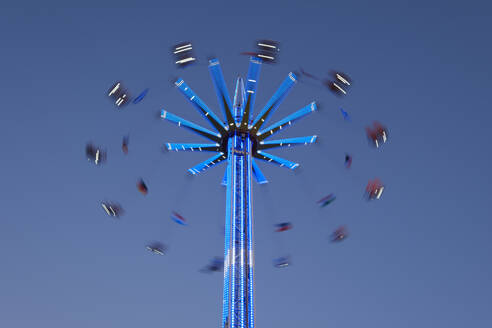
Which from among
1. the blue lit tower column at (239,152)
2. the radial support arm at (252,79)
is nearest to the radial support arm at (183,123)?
the blue lit tower column at (239,152)

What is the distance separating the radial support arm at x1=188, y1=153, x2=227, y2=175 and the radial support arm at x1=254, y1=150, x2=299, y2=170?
8.42ft

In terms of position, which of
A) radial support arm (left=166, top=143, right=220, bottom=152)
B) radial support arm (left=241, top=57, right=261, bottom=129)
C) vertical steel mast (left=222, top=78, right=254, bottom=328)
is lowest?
vertical steel mast (left=222, top=78, right=254, bottom=328)

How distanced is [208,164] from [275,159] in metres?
5.00

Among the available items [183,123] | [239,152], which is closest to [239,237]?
[239,152]

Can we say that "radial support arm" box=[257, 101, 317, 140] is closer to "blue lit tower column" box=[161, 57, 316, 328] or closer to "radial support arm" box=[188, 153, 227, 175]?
"blue lit tower column" box=[161, 57, 316, 328]

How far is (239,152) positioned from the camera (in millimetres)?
43375

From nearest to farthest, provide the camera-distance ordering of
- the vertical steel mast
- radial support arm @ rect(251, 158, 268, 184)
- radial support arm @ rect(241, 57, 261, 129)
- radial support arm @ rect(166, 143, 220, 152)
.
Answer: the vertical steel mast → radial support arm @ rect(241, 57, 261, 129) → radial support arm @ rect(166, 143, 220, 152) → radial support arm @ rect(251, 158, 268, 184)

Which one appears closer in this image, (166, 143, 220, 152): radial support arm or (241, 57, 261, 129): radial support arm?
(241, 57, 261, 129): radial support arm

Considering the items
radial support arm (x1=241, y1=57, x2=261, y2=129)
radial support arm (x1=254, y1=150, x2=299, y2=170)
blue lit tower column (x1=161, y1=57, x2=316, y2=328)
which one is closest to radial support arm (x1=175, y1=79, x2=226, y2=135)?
blue lit tower column (x1=161, y1=57, x2=316, y2=328)

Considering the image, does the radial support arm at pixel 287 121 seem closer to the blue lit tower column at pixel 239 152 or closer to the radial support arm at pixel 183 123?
the blue lit tower column at pixel 239 152

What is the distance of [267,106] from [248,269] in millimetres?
11429

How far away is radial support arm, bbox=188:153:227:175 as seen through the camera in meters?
46.2

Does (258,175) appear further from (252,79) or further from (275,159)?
(252,79)

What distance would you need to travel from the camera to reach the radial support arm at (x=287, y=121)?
44156 millimetres
